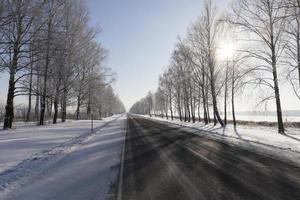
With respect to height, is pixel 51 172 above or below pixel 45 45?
below

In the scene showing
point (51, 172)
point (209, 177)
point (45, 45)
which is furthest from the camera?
point (45, 45)

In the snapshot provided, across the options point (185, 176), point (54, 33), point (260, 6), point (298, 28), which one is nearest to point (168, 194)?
point (185, 176)

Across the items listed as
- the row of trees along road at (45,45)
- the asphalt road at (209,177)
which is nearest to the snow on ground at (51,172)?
the asphalt road at (209,177)

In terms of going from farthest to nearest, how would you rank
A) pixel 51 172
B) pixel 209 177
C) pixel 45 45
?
pixel 45 45, pixel 51 172, pixel 209 177

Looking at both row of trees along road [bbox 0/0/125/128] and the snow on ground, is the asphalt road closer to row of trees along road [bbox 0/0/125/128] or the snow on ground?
the snow on ground

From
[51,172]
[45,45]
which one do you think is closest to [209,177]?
[51,172]

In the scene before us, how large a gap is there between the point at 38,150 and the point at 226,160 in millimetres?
8165

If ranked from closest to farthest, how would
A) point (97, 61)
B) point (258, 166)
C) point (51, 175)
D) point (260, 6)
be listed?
point (51, 175), point (258, 166), point (260, 6), point (97, 61)

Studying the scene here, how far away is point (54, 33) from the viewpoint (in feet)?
53.2

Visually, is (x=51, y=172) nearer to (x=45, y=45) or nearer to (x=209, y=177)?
(x=209, y=177)

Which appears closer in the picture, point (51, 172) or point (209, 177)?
point (209, 177)

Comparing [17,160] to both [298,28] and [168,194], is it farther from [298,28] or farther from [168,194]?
[298,28]

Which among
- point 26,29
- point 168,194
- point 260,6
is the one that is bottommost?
point 168,194

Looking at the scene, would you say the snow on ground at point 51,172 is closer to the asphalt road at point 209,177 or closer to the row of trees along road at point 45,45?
the asphalt road at point 209,177
